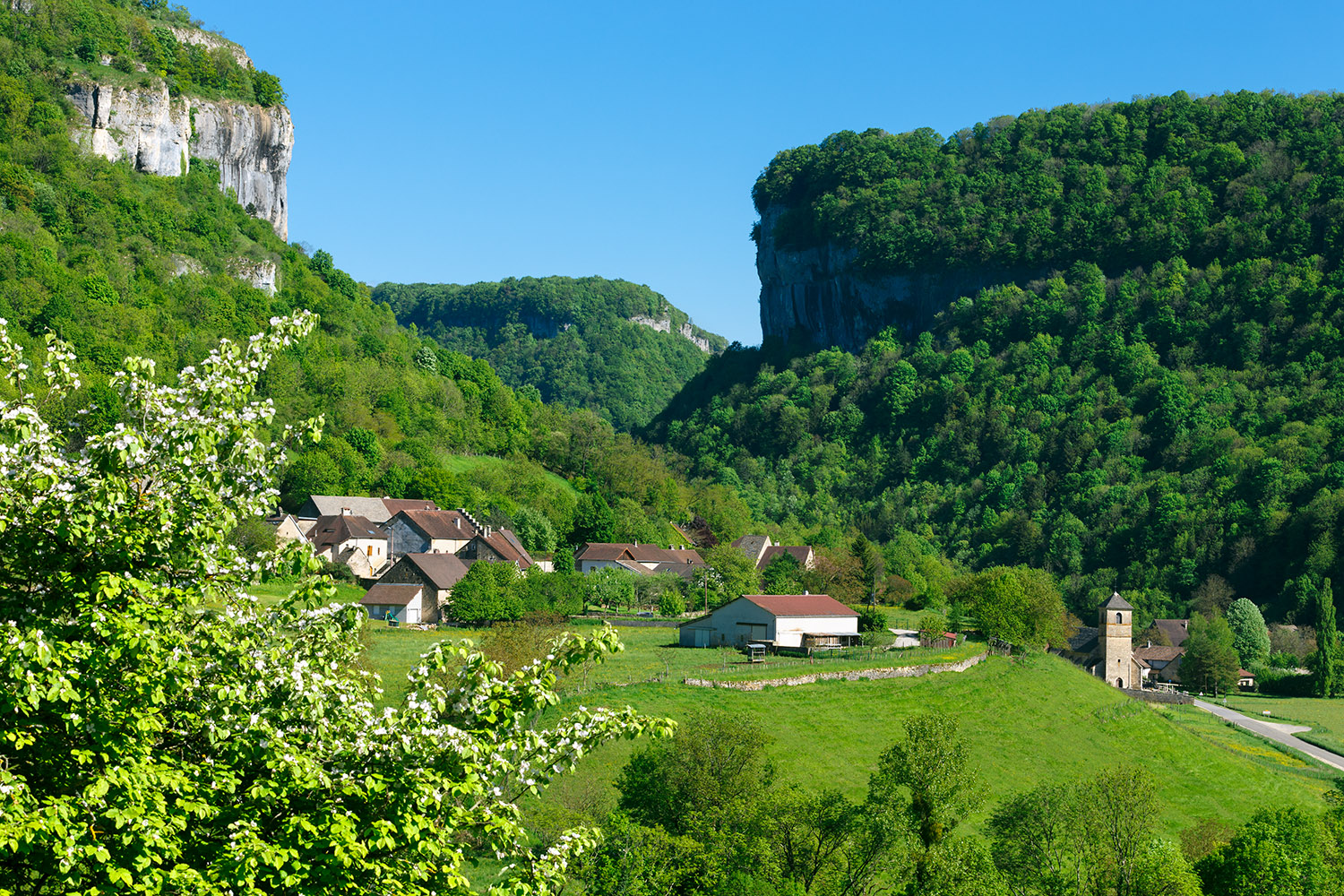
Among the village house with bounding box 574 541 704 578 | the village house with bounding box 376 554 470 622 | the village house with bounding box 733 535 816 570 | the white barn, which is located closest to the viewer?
the white barn

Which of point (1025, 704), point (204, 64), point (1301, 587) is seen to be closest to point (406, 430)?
point (204, 64)

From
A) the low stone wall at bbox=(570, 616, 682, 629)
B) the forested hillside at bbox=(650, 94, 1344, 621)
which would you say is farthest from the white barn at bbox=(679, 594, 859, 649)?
the forested hillside at bbox=(650, 94, 1344, 621)

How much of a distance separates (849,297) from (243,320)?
11624 centimetres

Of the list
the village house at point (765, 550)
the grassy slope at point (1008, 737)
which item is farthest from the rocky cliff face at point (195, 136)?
the grassy slope at point (1008, 737)

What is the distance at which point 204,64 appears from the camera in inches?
4412

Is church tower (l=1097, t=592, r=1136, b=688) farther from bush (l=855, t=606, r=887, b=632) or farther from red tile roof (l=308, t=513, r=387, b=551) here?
red tile roof (l=308, t=513, r=387, b=551)

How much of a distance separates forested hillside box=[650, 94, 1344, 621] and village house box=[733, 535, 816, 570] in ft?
82.0

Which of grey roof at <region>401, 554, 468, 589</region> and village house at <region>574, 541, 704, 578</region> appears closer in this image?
grey roof at <region>401, 554, 468, 589</region>

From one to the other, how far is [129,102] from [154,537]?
345 ft

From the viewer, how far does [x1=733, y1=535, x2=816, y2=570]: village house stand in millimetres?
91875

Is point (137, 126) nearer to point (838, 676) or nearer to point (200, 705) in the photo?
point (838, 676)

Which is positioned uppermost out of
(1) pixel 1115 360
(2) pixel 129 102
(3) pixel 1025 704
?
(2) pixel 129 102

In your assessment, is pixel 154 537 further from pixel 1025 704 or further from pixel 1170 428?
pixel 1170 428

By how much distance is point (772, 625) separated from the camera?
59.6 metres
